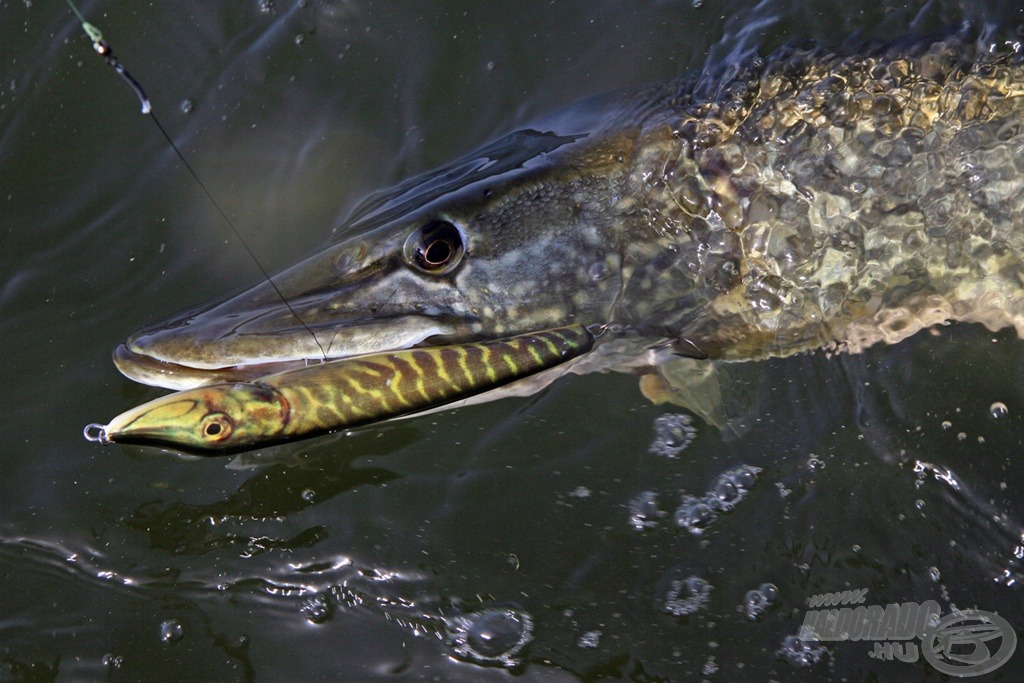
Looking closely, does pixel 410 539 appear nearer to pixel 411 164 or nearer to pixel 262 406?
pixel 262 406

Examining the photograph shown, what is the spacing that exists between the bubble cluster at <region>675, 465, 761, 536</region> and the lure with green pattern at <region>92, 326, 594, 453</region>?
0.74 metres

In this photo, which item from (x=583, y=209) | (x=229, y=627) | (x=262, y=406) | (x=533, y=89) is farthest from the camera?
(x=533, y=89)

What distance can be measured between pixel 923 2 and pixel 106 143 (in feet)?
11.0

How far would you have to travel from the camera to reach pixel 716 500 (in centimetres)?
302

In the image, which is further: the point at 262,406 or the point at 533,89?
the point at 533,89

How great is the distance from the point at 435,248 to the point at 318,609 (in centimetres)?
115

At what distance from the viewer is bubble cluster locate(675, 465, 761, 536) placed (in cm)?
298

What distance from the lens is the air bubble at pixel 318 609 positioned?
9.23 feet

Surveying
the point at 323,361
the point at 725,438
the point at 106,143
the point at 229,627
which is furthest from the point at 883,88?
the point at 106,143

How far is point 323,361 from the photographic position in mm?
2520

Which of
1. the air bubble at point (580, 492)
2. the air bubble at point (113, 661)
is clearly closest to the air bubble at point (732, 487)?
the air bubble at point (580, 492)

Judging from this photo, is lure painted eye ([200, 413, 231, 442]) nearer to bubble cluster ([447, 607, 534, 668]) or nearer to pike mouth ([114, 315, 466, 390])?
pike mouth ([114, 315, 466, 390])

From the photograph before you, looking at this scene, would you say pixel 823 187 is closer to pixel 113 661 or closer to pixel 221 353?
pixel 221 353

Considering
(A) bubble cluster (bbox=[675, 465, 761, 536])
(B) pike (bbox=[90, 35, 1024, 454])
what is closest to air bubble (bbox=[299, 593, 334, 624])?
(B) pike (bbox=[90, 35, 1024, 454])
